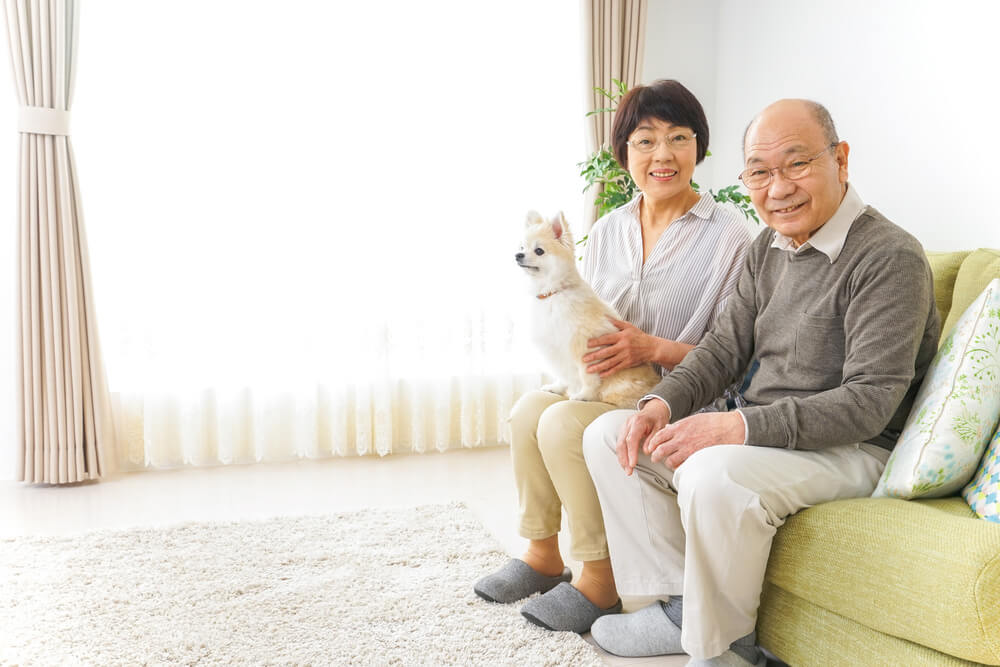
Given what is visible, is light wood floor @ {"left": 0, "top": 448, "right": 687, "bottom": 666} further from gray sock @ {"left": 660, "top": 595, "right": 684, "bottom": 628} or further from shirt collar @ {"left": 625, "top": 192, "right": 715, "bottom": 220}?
shirt collar @ {"left": 625, "top": 192, "right": 715, "bottom": 220}

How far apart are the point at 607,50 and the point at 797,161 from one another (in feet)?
7.18

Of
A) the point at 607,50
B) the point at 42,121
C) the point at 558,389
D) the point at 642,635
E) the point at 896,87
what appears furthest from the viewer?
the point at 607,50

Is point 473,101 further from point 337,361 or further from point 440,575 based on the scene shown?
point 440,575

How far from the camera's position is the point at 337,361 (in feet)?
11.0

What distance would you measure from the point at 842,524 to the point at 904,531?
0.10 meters

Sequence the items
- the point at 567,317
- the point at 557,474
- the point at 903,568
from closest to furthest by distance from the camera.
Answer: the point at 903,568 < the point at 557,474 < the point at 567,317

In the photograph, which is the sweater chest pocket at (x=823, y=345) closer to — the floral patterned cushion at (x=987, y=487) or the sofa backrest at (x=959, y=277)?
the floral patterned cushion at (x=987, y=487)

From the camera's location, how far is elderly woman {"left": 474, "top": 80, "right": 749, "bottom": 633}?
1.85 meters

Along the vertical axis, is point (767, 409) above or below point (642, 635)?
above

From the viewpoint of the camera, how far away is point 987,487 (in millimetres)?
1346

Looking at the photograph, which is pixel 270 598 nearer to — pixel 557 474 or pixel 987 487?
pixel 557 474

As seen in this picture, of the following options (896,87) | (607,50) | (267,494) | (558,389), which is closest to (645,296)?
(558,389)

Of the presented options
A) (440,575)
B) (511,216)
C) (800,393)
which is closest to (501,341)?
(511,216)

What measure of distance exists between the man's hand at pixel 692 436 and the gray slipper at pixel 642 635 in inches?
15.7
